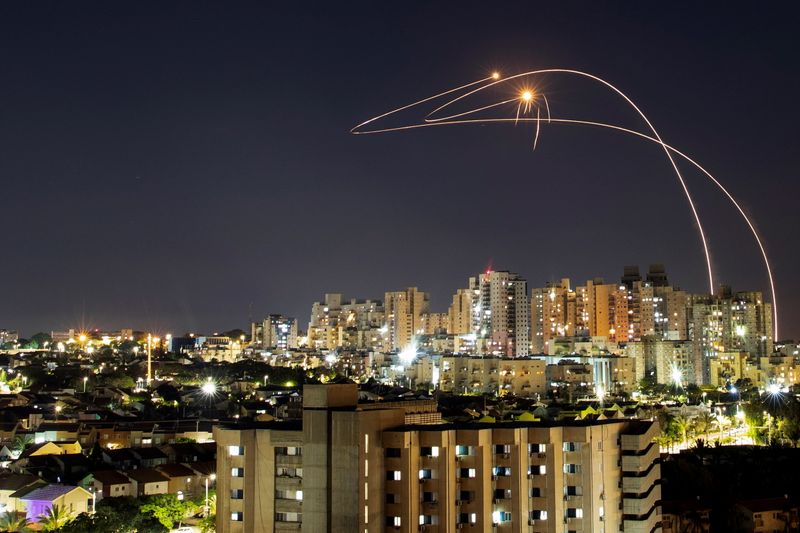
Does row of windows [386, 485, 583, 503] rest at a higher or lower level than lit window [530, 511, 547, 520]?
higher

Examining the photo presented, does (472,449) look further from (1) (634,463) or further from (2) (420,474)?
(1) (634,463)

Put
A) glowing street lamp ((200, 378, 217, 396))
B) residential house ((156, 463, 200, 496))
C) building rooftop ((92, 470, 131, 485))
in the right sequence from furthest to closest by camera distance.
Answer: glowing street lamp ((200, 378, 217, 396)) → residential house ((156, 463, 200, 496)) → building rooftop ((92, 470, 131, 485))

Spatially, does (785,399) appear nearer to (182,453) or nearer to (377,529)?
→ (182,453)

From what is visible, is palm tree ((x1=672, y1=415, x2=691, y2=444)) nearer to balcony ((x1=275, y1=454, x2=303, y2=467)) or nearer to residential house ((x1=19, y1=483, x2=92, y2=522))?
residential house ((x1=19, y1=483, x2=92, y2=522))

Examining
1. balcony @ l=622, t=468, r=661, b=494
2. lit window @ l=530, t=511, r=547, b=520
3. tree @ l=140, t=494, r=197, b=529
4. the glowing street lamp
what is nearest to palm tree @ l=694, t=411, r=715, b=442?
the glowing street lamp

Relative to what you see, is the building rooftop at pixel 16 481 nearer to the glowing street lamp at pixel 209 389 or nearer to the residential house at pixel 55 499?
the residential house at pixel 55 499

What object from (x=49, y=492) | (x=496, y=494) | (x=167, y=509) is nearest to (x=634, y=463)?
(x=496, y=494)

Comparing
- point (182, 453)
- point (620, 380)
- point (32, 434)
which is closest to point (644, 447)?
point (182, 453)

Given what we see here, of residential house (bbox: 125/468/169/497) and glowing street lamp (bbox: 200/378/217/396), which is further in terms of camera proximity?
glowing street lamp (bbox: 200/378/217/396)
